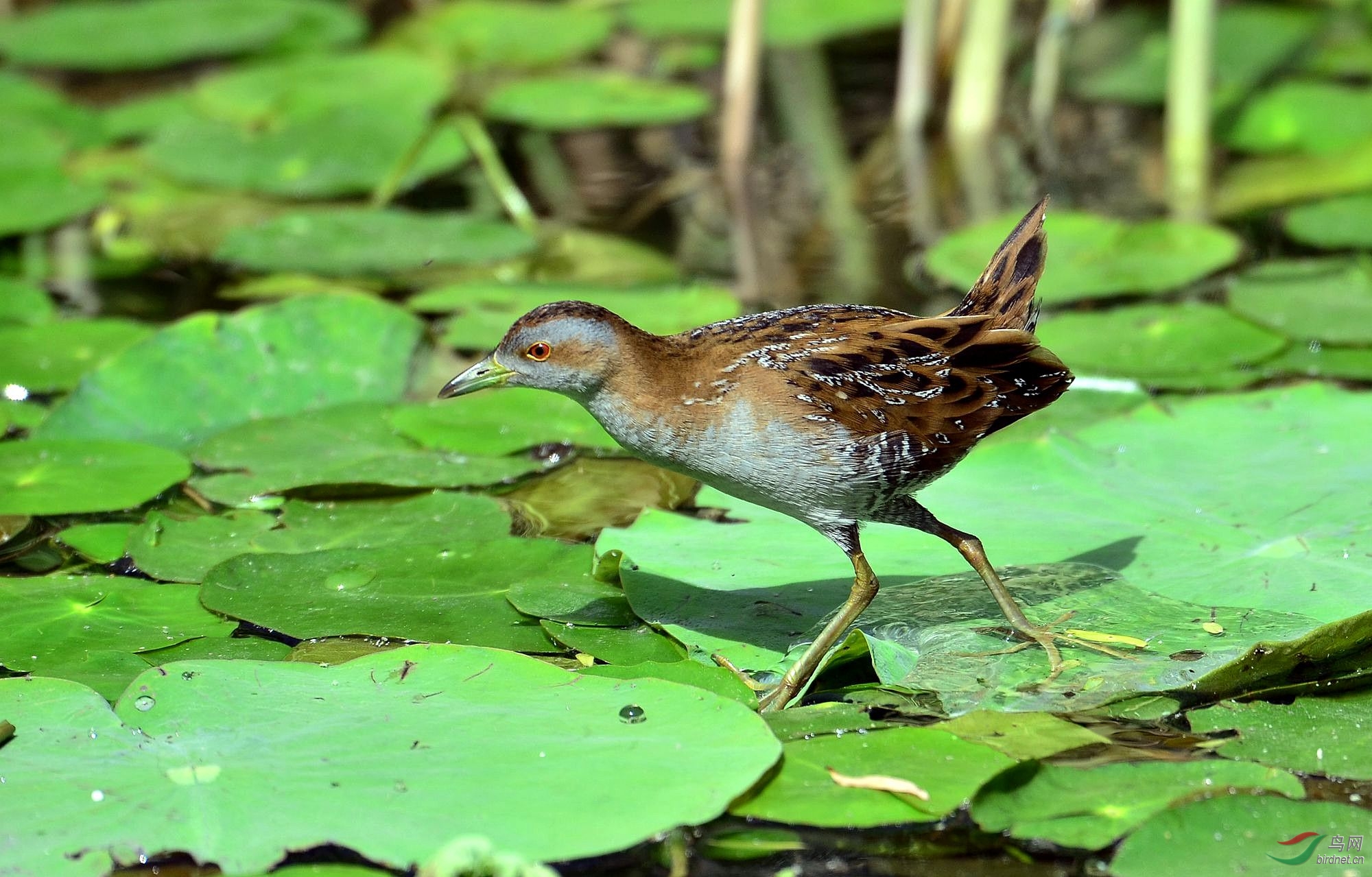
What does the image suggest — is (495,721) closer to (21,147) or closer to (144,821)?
(144,821)

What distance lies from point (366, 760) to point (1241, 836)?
1891mm

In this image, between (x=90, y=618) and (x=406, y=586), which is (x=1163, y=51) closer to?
(x=406, y=586)

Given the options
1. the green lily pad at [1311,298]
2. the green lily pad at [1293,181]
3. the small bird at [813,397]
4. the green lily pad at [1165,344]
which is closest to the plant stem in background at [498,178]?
the green lily pad at [1165,344]

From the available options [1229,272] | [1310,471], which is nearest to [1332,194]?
[1229,272]

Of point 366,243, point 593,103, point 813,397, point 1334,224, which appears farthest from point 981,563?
point 593,103

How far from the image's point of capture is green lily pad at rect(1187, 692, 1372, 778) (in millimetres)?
3398

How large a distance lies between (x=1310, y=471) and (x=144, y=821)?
3563mm

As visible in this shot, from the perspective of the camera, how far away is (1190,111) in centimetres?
826

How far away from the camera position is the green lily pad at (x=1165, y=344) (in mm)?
5859

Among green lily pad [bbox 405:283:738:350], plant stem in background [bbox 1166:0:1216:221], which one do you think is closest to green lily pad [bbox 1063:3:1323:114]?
plant stem in background [bbox 1166:0:1216:221]

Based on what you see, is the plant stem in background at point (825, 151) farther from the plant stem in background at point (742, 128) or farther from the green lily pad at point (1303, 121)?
the green lily pad at point (1303, 121)

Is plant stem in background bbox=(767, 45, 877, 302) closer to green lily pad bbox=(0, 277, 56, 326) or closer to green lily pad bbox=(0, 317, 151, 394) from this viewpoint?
green lily pad bbox=(0, 317, 151, 394)

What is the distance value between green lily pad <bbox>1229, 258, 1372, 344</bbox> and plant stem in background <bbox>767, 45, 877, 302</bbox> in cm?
169

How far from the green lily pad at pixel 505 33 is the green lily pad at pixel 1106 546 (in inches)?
249
